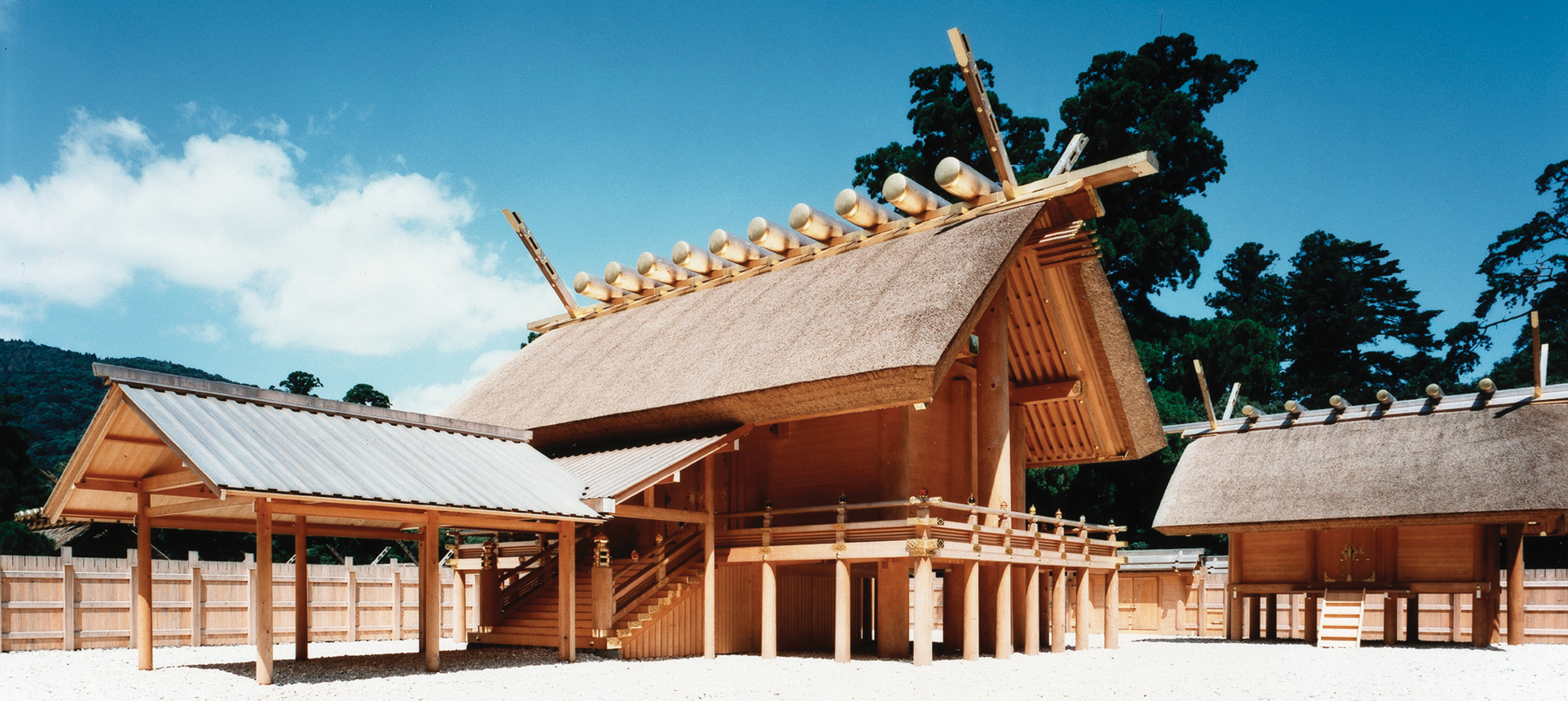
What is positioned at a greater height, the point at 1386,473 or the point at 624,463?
the point at 624,463

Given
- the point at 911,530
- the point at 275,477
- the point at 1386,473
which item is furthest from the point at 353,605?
the point at 1386,473

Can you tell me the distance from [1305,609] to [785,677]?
46.3ft

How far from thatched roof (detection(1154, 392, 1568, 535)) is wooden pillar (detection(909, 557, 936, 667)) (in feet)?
29.8

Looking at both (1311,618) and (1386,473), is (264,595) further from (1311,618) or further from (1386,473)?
(1311,618)

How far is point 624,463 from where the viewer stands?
1641cm

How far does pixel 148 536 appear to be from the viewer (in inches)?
544

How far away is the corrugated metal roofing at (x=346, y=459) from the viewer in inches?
460

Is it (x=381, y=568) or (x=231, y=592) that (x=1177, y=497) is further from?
(x=231, y=592)

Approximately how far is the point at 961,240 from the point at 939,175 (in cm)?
113

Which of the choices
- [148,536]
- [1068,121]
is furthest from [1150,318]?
[148,536]

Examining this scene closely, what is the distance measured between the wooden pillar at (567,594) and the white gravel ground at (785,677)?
237mm

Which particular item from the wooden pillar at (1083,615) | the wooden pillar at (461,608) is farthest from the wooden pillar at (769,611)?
the wooden pillar at (461,608)

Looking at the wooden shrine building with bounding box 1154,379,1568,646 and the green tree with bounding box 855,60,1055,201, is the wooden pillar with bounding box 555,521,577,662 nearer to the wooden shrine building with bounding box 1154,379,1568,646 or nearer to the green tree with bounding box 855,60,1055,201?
the wooden shrine building with bounding box 1154,379,1568,646

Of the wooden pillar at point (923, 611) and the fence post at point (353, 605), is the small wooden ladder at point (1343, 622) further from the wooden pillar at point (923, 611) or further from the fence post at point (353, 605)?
the fence post at point (353, 605)
